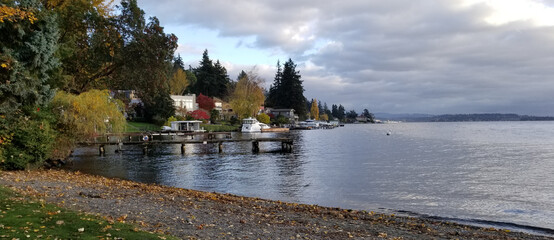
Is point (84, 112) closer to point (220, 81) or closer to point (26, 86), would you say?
point (26, 86)

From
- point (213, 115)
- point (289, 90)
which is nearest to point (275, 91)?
point (289, 90)

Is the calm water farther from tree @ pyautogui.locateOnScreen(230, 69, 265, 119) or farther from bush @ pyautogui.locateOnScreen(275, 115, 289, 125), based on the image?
bush @ pyautogui.locateOnScreen(275, 115, 289, 125)

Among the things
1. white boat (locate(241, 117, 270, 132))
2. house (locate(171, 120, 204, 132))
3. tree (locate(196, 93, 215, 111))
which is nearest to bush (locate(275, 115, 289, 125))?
tree (locate(196, 93, 215, 111))

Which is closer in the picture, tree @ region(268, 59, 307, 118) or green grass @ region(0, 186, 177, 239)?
green grass @ region(0, 186, 177, 239)

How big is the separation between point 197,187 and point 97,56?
12.2m

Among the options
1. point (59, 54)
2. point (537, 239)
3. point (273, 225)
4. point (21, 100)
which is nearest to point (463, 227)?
point (537, 239)

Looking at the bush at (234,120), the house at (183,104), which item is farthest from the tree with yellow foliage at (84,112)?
the bush at (234,120)

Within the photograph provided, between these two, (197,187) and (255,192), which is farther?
(197,187)

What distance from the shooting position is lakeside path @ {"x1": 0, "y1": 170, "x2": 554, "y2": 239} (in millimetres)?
10620

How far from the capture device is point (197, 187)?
24.4 metres

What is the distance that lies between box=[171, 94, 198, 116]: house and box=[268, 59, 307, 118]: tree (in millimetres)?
40041

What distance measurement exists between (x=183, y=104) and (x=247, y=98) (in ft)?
68.6

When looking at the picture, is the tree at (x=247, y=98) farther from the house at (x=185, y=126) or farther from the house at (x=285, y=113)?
the house at (x=185, y=126)

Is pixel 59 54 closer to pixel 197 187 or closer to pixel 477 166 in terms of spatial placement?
pixel 197 187
